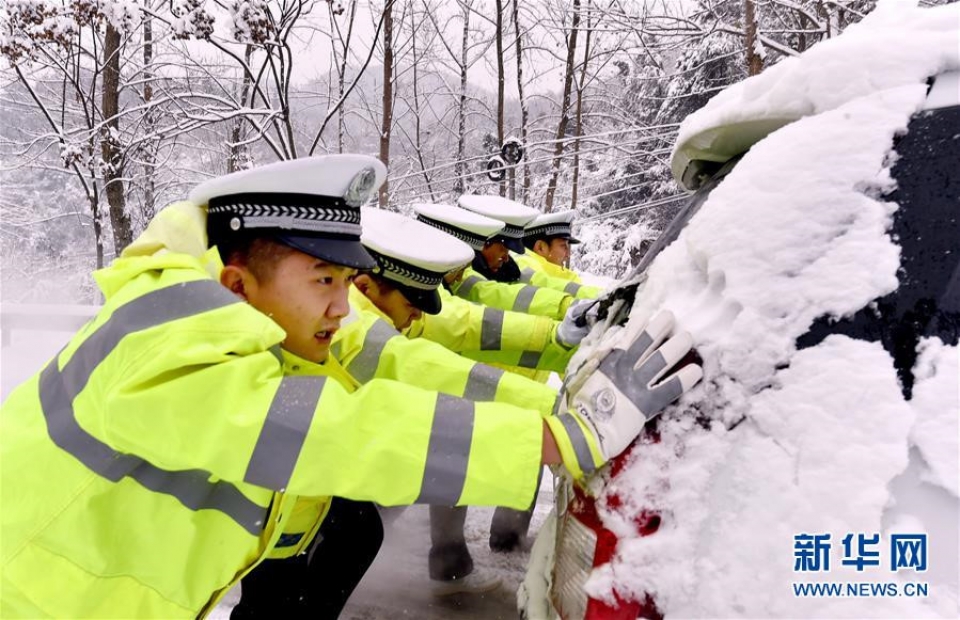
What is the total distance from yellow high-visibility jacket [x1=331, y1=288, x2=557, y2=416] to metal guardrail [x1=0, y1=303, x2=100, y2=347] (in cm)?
694

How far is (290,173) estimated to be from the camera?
156 centimetres

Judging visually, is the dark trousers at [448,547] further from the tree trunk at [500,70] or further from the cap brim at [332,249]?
the tree trunk at [500,70]

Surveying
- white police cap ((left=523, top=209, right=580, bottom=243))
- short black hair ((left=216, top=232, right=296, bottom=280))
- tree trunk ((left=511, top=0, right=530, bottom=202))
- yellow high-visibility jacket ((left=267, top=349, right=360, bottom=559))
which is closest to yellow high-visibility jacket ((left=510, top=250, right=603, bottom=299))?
white police cap ((left=523, top=209, right=580, bottom=243))

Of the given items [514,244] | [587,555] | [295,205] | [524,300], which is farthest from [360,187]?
[514,244]

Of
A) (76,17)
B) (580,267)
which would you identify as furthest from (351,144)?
(76,17)

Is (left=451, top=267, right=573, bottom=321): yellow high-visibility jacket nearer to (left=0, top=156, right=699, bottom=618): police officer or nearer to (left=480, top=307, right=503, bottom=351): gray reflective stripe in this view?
(left=480, top=307, right=503, bottom=351): gray reflective stripe

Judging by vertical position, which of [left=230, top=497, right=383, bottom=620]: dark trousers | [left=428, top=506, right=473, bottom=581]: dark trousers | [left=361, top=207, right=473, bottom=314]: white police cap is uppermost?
[left=361, top=207, right=473, bottom=314]: white police cap

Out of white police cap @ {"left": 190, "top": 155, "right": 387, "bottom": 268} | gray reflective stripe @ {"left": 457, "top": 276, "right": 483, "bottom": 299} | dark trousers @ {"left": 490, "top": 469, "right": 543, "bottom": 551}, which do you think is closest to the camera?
white police cap @ {"left": 190, "top": 155, "right": 387, "bottom": 268}

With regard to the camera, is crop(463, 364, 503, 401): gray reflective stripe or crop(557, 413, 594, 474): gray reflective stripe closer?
crop(557, 413, 594, 474): gray reflective stripe

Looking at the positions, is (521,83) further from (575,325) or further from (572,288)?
(575,325)

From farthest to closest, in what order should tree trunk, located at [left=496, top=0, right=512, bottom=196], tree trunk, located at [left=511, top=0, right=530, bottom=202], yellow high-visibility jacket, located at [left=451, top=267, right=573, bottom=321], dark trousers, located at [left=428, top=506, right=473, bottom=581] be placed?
1. tree trunk, located at [left=511, top=0, right=530, bottom=202]
2. tree trunk, located at [left=496, top=0, right=512, bottom=196]
3. yellow high-visibility jacket, located at [left=451, top=267, right=573, bottom=321]
4. dark trousers, located at [left=428, top=506, right=473, bottom=581]

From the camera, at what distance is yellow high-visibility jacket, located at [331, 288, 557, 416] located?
76.0 inches

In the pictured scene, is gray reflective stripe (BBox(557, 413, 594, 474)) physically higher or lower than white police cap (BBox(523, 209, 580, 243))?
lower

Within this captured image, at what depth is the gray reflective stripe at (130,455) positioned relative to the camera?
1254mm
